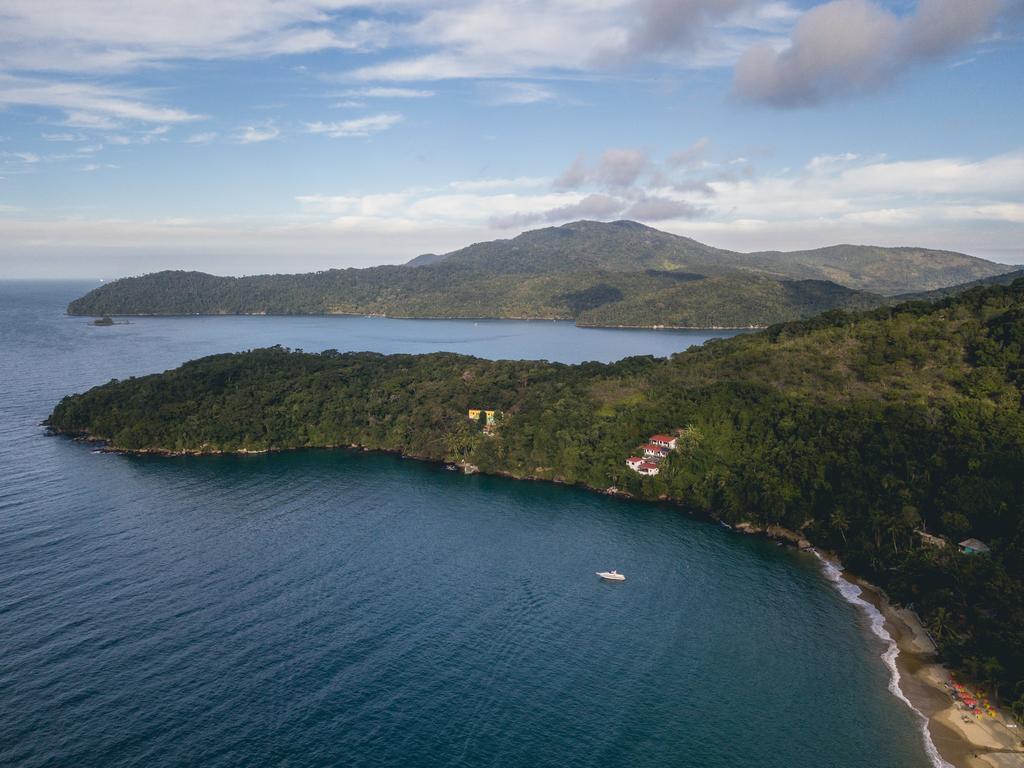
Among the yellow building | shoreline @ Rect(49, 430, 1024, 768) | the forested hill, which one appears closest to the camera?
shoreline @ Rect(49, 430, 1024, 768)

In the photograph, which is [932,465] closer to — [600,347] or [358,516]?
[358,516]

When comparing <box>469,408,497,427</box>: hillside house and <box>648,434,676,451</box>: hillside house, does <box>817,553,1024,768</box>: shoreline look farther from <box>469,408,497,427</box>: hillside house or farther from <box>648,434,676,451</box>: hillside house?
<box>469,408,497,427</box>: hillside house

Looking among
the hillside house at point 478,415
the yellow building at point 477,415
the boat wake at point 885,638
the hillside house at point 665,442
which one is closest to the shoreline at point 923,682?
the boat wake at point 885,638

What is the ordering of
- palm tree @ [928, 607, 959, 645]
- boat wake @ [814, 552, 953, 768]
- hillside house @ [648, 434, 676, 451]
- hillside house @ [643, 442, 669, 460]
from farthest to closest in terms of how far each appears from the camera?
hillside house @ [648, 434, 676, 451] < hillside house @ [643, 442, 669, 460] < palm tree @ [928, 607, 959, 645] < boat wake @ [814, 552, 953, 768]

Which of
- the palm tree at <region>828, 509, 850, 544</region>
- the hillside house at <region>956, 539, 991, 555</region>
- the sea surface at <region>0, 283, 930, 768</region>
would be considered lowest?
the sea surface at <region>0, 283, 930, 768</region>

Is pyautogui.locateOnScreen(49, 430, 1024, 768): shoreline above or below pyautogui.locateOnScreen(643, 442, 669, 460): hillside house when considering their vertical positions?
below

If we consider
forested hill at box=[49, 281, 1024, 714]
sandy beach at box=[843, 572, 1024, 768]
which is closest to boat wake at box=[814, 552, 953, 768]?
sandy beach at box=[843, 572, 1024, 768]

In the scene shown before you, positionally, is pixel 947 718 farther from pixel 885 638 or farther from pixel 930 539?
pixel 930 539

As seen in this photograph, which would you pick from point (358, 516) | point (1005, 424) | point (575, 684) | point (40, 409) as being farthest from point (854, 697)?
point (40, 409)
